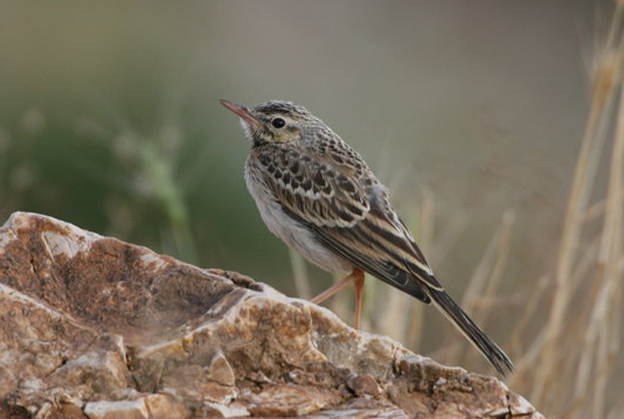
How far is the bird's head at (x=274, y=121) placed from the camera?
7.00m

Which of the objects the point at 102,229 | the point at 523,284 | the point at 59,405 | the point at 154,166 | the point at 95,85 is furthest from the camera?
the point at 95,85

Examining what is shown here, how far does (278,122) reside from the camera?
7008 millimetres

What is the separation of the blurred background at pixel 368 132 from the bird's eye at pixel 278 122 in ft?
2.23

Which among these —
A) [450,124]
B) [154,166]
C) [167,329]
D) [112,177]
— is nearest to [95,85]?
[112,177]

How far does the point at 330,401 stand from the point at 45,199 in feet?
25.0

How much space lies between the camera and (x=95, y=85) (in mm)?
13359

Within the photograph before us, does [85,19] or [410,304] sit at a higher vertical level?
[85,19]

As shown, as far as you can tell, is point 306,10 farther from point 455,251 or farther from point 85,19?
point 455,251

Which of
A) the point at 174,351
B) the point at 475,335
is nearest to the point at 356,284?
the point at 475,335

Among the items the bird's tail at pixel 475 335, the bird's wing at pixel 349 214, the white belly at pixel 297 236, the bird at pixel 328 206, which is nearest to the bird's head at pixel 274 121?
the bird at pixel 328 206

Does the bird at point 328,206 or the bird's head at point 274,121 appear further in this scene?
the bird's head at point 274,121

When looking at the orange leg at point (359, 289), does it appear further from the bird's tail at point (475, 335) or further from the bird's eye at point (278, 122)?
the bird's eye at point (278, 122)

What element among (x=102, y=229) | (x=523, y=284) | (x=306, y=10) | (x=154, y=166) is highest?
(x=306, y=10)

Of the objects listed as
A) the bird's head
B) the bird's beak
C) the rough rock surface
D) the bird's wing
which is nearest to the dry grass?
the bird's wing
